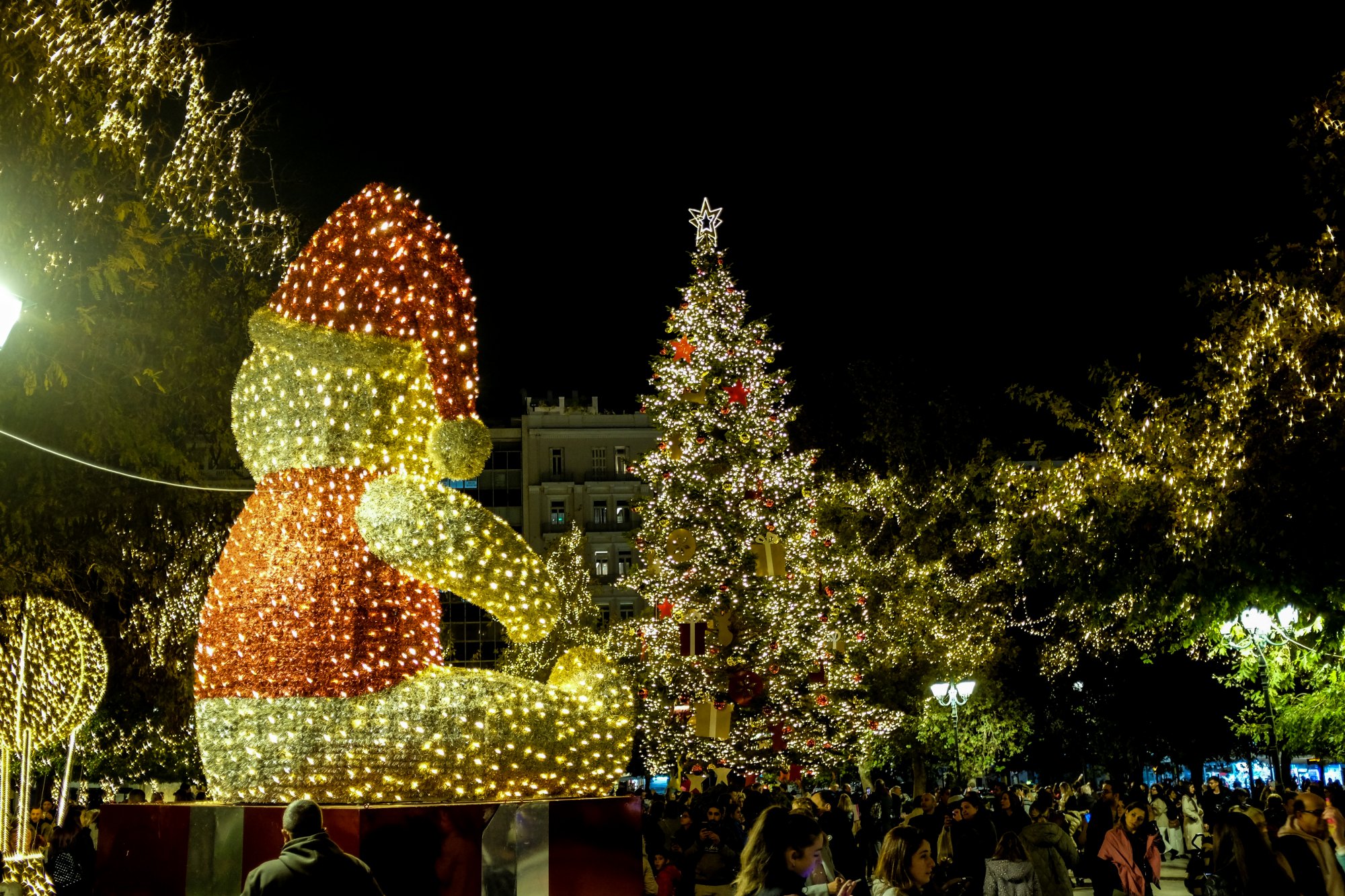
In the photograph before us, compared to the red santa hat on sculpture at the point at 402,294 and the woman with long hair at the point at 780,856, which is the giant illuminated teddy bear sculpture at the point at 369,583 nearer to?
the red santa hat on sculpture at the point at 402,294

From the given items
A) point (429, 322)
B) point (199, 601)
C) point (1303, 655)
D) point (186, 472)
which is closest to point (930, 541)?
point (1303, 655)

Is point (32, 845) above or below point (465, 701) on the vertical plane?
below

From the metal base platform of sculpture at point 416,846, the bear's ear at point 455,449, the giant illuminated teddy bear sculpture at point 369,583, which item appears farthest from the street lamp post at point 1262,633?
the bear's ear at point 455,449

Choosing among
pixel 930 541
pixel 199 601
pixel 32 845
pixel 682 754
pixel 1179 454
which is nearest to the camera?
pixel 32 845

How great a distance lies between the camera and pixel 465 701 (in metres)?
7.60

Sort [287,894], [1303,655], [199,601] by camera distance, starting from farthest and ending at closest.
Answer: [199,601] → [1303,655] → [287,894]

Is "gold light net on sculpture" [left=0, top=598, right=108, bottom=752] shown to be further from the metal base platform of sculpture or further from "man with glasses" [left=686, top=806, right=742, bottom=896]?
"man with glasses" [left=686, top=806, right=742, bottom=896]

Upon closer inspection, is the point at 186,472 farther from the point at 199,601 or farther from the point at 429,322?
the point at 199,601

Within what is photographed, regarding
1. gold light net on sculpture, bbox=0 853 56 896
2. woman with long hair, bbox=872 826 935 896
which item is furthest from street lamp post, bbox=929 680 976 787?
woman with long hair, bbox=872 826 935 896

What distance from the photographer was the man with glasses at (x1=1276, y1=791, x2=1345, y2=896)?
24.4 feet

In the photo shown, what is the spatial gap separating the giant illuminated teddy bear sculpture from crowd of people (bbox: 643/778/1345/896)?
1652mm

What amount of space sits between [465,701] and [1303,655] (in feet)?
40.7

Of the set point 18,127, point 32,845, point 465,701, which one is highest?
point 18,127

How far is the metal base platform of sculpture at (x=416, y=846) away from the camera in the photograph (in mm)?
7191
